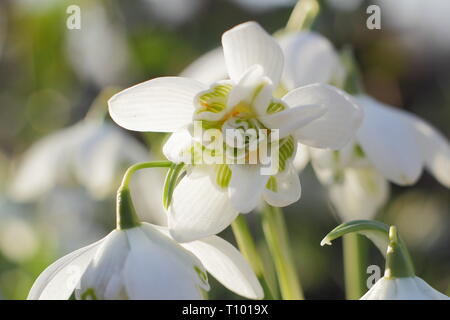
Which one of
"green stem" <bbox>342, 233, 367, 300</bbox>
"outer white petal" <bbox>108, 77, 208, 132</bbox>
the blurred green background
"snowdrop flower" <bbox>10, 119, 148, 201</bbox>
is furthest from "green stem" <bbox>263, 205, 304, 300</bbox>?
the blurred green background

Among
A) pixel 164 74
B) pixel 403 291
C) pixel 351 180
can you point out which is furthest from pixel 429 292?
pixel 164 74

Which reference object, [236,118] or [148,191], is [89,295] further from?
[148,191]

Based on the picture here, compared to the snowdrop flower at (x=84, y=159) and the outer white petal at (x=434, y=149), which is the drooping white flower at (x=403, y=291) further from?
the snowdrop flower at (x=84, y=159)

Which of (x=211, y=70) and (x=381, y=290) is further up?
(x=211, y=70)

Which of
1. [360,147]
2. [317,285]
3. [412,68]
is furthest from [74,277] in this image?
[412,68]
